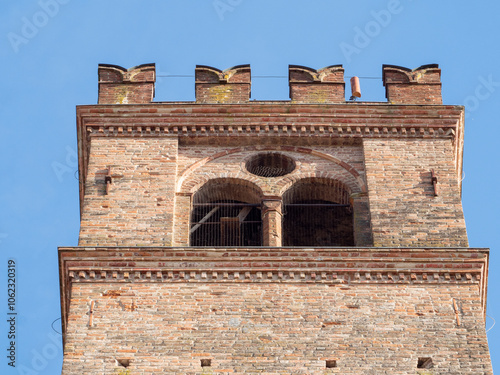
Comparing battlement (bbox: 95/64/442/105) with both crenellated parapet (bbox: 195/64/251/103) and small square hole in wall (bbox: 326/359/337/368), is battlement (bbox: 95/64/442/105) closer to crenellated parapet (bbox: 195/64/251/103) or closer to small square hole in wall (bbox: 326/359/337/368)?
crenellated parapet (bbox: 195/64/251/103)

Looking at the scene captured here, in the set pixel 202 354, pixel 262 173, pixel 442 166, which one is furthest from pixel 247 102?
pixel 202 354

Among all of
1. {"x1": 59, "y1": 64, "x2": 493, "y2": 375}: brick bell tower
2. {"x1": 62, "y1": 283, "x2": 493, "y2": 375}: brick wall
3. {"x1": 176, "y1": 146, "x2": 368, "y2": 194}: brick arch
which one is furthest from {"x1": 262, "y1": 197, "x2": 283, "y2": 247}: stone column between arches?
{"x1": 62, "y1": 283, "x2": 493, "y2": 375}: brick wall

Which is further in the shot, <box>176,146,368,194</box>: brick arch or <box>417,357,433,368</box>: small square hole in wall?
<box>176,146,368,194</box>: brick arch

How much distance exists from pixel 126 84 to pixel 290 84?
10.3 feet

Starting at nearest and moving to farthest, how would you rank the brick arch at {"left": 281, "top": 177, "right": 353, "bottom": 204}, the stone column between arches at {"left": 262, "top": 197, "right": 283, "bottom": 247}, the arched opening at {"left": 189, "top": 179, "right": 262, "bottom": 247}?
the stone column between arches at {"left": 262, "top": 197, "right": 283, "bottom": 247} → the arched opening at {"left": 189, "top": 179, "right": 262, "bottom": 247} → the brick arch at {"left": 281, "top": 177, "right": 353, "bottom": 204}

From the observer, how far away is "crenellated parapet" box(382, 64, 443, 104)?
92.3 feet

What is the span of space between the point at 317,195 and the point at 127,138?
3.60 metres

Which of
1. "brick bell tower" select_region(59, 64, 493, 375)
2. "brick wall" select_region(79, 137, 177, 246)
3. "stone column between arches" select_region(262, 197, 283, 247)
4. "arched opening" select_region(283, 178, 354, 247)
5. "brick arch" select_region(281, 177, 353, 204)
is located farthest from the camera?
"arched opening" select_region(283, 178, 354, 247)

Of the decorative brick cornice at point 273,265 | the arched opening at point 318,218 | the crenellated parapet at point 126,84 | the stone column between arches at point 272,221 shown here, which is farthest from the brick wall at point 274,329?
the crenellated parapet at point 126,84

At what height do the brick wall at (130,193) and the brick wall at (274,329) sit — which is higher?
the brick wall at (130,193)

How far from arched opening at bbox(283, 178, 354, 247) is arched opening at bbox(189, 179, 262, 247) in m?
0.67

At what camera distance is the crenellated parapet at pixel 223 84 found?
28.1 metres

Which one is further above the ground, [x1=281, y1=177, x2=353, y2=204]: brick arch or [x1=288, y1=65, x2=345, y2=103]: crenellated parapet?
[x1=288, y1=65, x2=345, y2=103]: crenellated parapet

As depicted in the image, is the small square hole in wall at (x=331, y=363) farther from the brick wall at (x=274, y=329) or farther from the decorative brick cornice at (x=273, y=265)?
the decorative brick cornice at (x=273, y=265)
